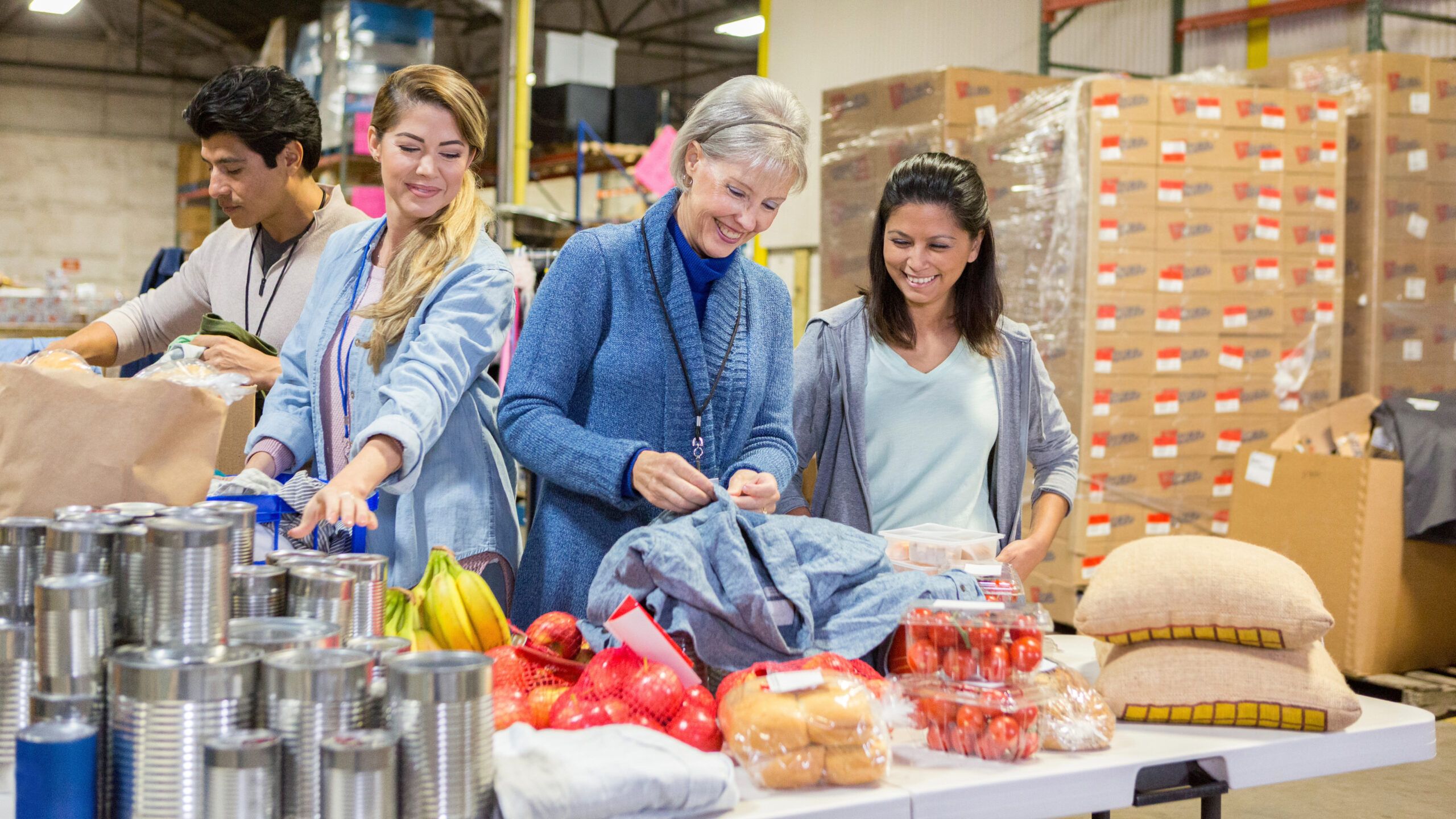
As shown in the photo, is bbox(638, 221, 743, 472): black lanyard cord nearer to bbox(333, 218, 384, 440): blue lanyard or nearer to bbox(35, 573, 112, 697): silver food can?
bbox(333, 218, 384, 440): blue lanyard

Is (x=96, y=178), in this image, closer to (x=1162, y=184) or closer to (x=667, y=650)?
(x=1162, y=184)

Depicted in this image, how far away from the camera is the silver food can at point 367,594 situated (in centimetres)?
129

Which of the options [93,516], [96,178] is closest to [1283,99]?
[93,516]

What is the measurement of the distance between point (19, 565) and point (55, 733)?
0.29 metres

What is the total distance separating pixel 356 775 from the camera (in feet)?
3.24

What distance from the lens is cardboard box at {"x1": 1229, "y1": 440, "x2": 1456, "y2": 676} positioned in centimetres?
423

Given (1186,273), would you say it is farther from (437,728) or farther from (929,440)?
(437,728)

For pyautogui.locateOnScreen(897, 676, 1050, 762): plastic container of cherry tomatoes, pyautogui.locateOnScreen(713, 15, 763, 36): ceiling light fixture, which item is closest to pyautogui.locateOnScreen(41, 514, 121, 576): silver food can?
pyautogui.locateOnScreen(897, 676, 1050, 762): plastic container of cherry tomatoes

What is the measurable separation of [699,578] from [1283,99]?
473cm

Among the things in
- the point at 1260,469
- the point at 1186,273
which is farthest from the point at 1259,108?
the point at 1260,469

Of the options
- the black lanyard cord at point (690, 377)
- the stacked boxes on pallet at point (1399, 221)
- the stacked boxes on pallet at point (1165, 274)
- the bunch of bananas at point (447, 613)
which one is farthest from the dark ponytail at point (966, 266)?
the stacked boxes on pallet at point (1399, 221)

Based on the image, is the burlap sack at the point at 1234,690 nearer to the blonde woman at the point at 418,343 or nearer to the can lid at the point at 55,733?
the blonde woman at the point at 418,343

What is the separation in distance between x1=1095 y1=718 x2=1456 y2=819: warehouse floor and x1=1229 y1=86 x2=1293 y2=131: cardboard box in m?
2.65

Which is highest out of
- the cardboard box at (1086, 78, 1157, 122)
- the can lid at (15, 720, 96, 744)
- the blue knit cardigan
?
the cardboard box at (1086, 78, 1157, 122)
